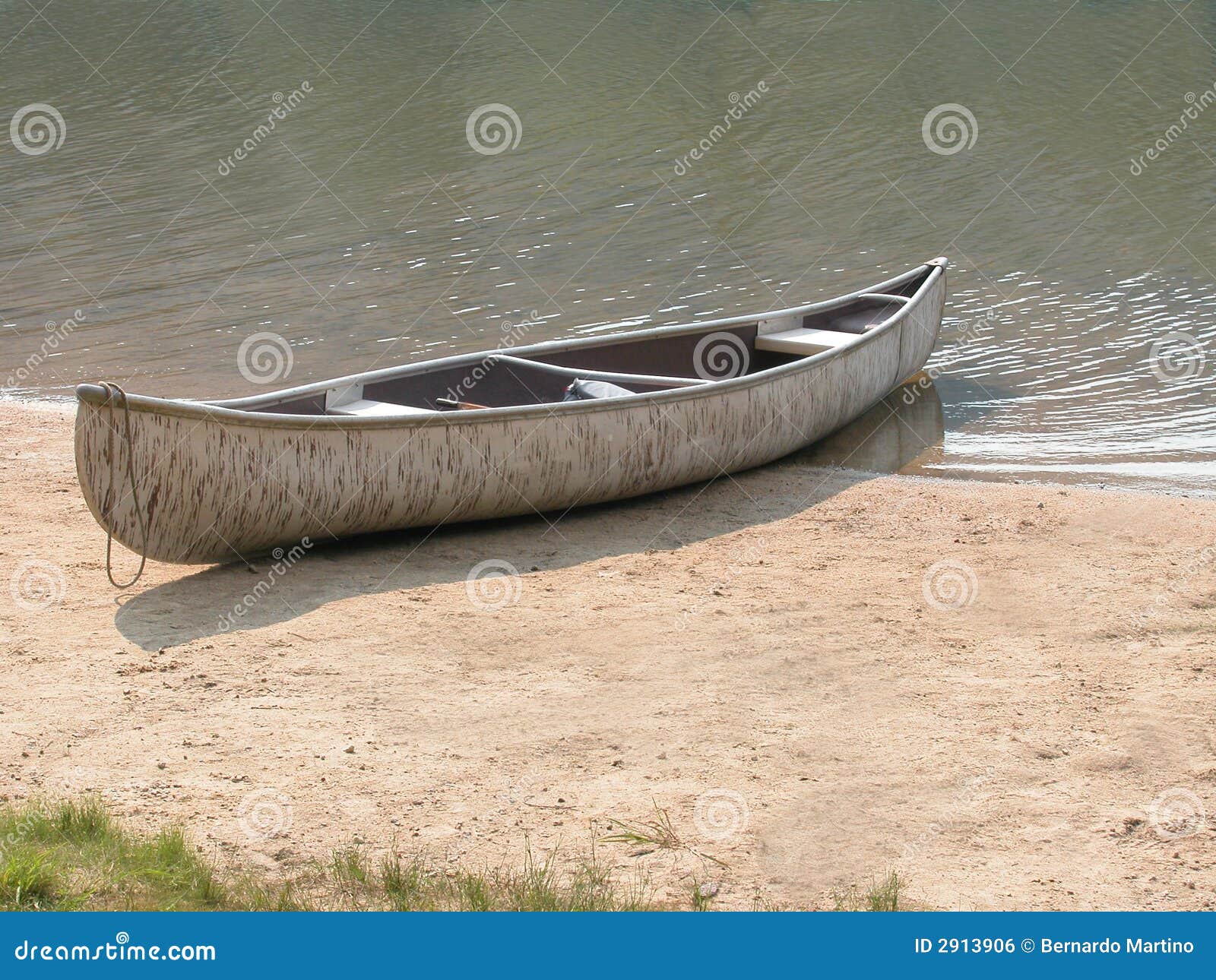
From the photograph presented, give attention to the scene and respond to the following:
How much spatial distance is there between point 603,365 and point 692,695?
4453 millimetres

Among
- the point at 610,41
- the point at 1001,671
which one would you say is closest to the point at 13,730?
the point at 1001,671

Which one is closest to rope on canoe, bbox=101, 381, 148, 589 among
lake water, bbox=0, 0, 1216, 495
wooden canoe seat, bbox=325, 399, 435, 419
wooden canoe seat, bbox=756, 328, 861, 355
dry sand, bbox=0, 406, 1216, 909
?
dry sand, bbox=0, 406, 1216, 909

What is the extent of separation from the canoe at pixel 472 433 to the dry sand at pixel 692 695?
1.01 ft

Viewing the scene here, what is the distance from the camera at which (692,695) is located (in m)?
6.10

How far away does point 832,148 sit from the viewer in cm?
2009

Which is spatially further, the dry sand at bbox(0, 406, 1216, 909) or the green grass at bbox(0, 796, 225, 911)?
the dry sand at bbox(0, 406, 1216, 909)

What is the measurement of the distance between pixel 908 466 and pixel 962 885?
5858 millimetres

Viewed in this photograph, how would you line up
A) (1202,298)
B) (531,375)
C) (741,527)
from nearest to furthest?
1. (741,527)
2. (531,375)
3. (1202,298)

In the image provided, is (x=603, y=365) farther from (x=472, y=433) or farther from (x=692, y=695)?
(x=692, y=695)

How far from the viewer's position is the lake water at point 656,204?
1233cm

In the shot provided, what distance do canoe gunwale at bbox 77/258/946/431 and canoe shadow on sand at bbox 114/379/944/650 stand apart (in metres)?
0.74

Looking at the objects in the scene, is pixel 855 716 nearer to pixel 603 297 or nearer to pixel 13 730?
pixel 13 730

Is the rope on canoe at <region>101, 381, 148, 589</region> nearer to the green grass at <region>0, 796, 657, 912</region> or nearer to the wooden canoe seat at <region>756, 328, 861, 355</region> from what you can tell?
the green grass at <region>0, 796, 657, 912</region>

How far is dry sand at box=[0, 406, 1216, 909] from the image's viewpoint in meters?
4.89
